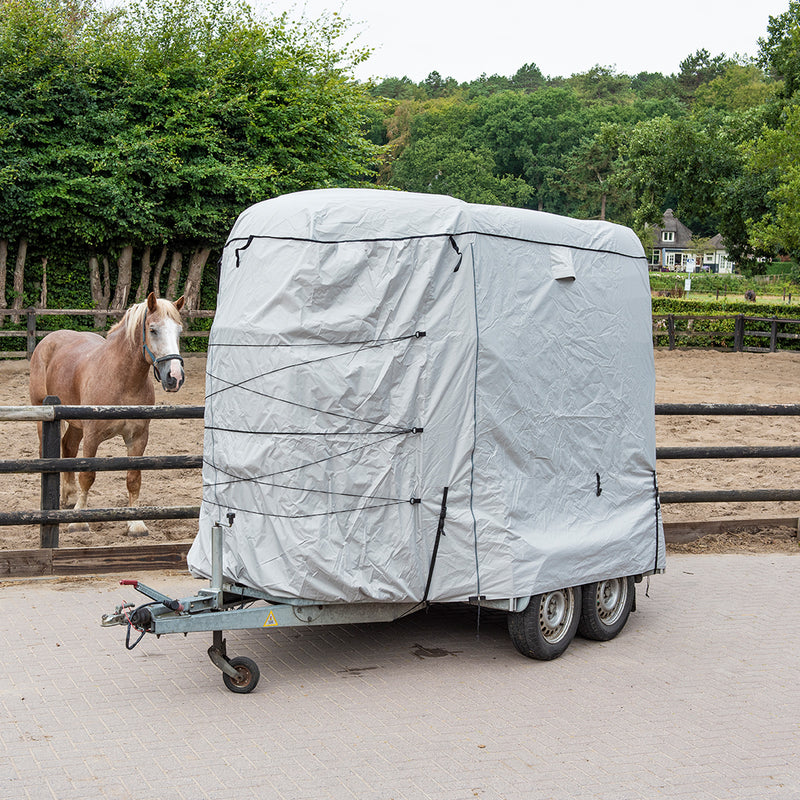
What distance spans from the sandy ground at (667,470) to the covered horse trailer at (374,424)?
134 inches

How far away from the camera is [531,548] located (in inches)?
206

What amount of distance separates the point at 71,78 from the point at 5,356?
6669mm

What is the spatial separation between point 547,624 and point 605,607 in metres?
0.60

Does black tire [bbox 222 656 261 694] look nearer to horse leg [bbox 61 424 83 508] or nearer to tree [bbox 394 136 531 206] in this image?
horse leg [bbox 61 424 83 508]

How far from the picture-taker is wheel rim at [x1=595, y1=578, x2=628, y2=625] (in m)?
6.01

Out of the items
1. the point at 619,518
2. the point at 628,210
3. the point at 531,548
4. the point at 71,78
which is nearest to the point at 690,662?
the point at 619,518

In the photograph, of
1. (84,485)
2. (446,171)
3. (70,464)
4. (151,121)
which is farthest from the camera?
(446,171)

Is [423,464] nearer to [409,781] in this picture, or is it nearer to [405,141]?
[409,781]

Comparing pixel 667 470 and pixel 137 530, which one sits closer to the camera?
pixel 137 530

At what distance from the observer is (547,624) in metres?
5.60

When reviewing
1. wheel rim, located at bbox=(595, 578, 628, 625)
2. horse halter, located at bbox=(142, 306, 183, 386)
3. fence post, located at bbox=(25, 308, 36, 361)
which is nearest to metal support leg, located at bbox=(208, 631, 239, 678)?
wheel rim, located at bbox=(595, 578, 628, 625)

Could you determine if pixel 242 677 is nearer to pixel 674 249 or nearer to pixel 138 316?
pixel 138 316

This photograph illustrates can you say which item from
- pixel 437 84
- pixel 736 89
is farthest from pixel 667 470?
pixel 437 84

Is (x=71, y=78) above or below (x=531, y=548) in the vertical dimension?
above
